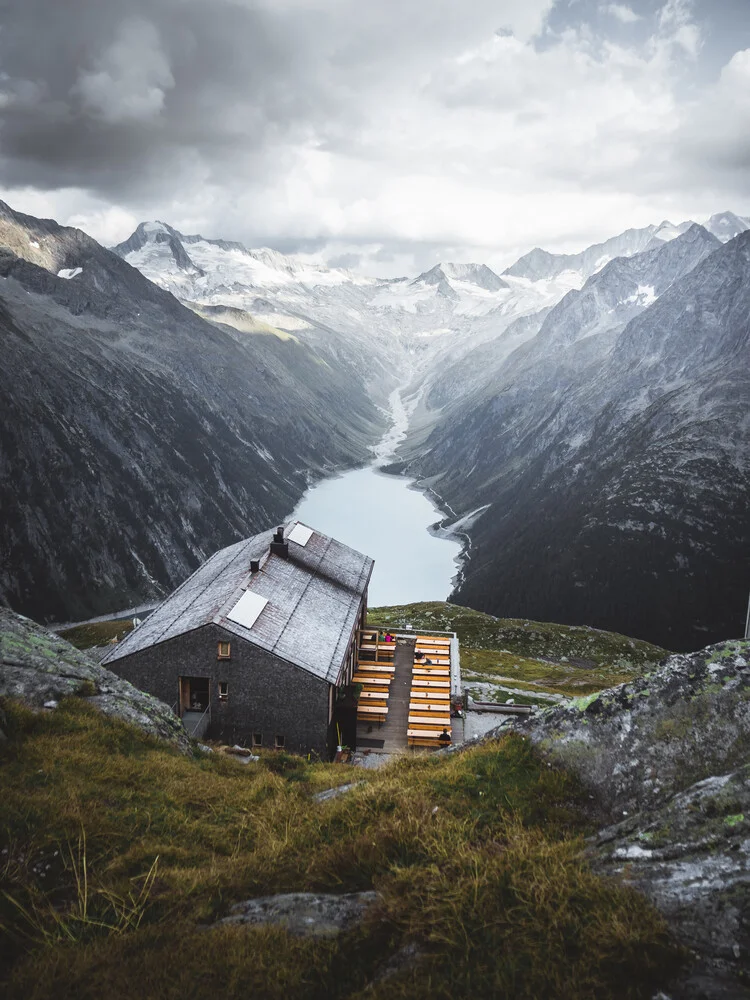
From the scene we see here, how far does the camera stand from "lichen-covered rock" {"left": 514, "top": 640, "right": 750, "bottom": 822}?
9688 millimetres

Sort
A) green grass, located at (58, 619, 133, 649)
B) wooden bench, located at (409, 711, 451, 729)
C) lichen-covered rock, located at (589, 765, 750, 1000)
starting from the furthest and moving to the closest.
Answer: green grass, located at (58, 619, 133, 649) < wooden bench, located at (409, 711, 451, 729) < lichen-covered rock, located at (589, 765, 750, 1000)

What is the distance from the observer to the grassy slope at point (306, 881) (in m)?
6.26

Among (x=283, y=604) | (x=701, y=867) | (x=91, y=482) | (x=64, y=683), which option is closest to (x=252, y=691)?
(x=283, y=604)

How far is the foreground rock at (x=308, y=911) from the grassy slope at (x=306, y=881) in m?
0.27

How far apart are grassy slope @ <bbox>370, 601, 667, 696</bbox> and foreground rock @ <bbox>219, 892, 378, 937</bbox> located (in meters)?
51.4

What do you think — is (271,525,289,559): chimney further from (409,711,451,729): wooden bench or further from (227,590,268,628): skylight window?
(409,711,451,729): wooden bench

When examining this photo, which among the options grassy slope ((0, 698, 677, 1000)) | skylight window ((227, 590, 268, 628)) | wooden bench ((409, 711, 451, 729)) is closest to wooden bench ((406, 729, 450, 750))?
wooden bench ((409, 711, 451, 729))

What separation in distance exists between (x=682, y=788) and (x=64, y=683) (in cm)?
1533

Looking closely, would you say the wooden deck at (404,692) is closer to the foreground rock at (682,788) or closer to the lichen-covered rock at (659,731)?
the foreground rock at (682,788)

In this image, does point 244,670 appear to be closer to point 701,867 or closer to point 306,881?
point 306,881

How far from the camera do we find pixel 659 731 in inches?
410

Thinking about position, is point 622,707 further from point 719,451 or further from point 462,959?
point 719,451

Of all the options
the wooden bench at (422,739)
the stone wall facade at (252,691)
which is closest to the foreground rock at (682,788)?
the stone wall facade at (252,691)

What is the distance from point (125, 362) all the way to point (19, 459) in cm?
8249
